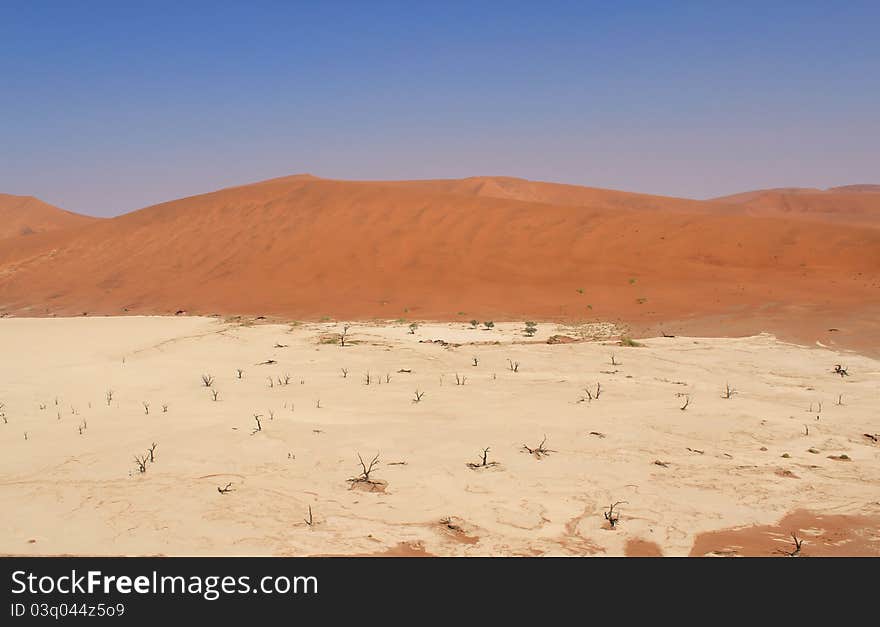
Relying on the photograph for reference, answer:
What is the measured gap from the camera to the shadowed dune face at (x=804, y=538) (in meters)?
3.29

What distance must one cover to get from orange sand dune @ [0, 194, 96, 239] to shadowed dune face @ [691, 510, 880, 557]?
6242 cm

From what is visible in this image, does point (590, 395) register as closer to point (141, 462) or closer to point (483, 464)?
point (483, 464)

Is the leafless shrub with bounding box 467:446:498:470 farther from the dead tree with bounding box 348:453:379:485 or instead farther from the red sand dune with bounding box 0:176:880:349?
the red sand dune with bounding box 0:176:880:349

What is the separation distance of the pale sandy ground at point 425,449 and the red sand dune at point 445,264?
13.1 ft

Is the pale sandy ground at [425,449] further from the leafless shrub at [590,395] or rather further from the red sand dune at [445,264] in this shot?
the red sand dune at [445,264]

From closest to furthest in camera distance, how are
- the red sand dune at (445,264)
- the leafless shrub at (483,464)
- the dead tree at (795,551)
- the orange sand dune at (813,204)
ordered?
the dead tree at (795,551)
the leafless shrub at (483,464)
the red sand dune at (445,264)
the orange sand dune at (813,204)

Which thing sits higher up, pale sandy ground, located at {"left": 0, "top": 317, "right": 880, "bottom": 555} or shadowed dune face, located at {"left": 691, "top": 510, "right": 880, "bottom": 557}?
pale sandy ground, located at {"left": 0, "top": 317, "right": 880, "bottom": 555}

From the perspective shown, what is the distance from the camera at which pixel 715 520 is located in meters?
3.68

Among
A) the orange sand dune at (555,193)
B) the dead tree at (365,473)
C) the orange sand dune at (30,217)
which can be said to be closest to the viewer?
the dead tree at (365,473)

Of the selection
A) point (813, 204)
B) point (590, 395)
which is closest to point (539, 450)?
point (590, 395)

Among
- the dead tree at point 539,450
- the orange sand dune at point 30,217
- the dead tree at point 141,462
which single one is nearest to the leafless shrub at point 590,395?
the dead tree at point 539,450

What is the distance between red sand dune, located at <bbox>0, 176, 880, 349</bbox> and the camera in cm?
1388

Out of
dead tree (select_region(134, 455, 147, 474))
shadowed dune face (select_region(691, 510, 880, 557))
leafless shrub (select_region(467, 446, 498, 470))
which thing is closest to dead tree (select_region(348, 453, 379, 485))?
leafless shrub (select_region(467, 446, 498, 470))
